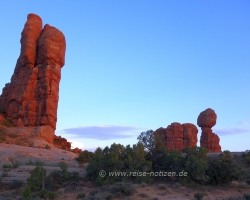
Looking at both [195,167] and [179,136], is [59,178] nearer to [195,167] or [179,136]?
[195,167]

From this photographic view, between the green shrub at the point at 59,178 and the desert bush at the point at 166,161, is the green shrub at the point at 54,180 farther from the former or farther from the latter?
the desert bush at the point at 166,161

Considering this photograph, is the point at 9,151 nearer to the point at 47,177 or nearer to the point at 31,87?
the point at 47,177

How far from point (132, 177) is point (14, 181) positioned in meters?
7.03

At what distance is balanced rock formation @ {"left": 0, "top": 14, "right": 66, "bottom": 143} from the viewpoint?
38.1m

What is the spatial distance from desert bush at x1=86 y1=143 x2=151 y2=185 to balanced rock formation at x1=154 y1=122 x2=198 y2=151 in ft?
106

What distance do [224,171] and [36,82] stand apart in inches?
1063

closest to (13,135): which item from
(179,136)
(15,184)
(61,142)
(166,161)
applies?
(61,142)

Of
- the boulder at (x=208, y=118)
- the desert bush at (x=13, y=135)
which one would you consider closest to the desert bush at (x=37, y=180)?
the desert bush at (x=13, y=135)

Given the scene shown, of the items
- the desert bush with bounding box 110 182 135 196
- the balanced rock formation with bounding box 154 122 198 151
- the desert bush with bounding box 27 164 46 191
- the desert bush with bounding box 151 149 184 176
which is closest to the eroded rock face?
the balanced rock formation with bounding box 154 122 198 151

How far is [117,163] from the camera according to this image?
19.8 m

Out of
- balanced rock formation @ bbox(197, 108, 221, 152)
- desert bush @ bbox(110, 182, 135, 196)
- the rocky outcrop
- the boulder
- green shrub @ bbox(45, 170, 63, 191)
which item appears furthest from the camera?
the boulder

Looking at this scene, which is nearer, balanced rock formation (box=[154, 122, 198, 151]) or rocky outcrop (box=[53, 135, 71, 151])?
rocky outcrop (box=[53, 135, 71, 151])

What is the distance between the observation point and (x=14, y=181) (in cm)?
1841

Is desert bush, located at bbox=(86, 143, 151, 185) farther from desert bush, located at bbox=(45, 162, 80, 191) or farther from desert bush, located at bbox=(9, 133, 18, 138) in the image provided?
desert bush, located at bbox=(9, 133, 18, 138)
